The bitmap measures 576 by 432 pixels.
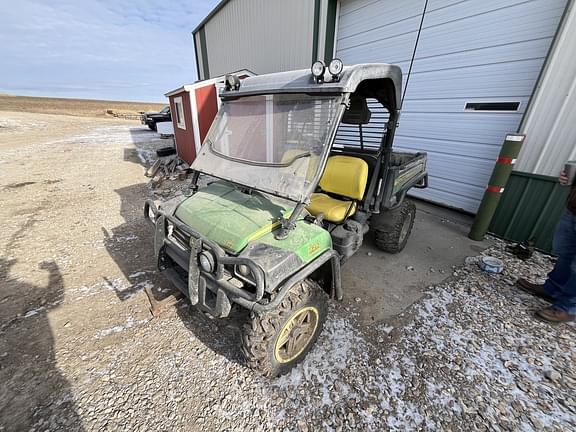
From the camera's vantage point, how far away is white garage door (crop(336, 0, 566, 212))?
4012 mm

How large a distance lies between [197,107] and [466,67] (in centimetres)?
721

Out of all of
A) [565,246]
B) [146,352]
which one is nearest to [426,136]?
[565,246]

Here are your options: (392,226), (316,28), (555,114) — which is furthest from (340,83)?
Answer: (316,28)

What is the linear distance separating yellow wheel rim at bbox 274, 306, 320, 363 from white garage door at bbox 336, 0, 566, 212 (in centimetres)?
475

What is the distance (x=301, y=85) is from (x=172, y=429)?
8.95 ft

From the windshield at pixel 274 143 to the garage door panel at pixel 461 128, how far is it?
4.32 metres

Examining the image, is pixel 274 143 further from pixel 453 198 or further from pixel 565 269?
pixel 453 198

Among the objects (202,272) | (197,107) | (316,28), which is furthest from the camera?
(197,107)

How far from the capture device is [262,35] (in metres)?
9.14

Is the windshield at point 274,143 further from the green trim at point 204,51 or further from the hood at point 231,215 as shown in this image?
the green trim at point 204,51

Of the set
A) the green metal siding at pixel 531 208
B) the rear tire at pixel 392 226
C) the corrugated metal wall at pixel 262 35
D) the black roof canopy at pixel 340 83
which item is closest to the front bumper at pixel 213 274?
the black roof canopy at pixel 340 83

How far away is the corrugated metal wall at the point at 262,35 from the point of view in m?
7.33

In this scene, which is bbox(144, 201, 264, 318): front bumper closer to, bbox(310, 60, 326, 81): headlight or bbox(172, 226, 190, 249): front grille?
bbox(172, 226, 190, 249): front grille

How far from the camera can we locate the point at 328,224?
2.68 meters
